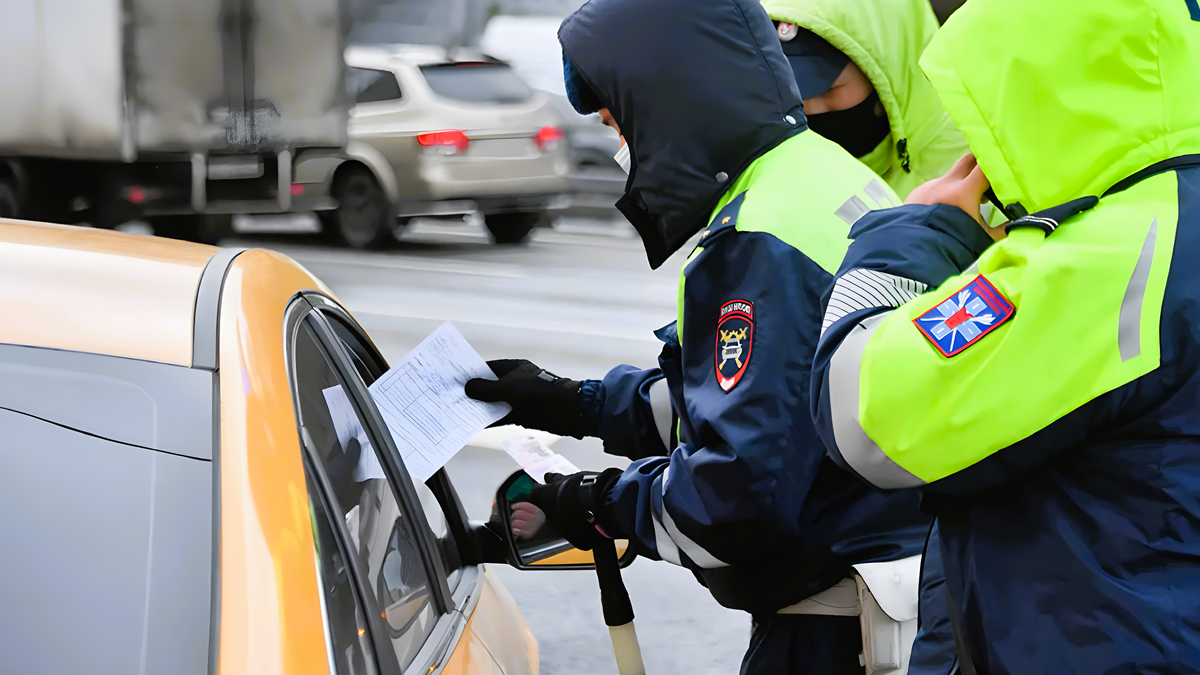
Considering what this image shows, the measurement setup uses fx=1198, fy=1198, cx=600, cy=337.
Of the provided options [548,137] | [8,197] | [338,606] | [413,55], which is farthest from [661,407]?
[8,197]

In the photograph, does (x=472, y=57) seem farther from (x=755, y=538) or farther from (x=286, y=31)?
(x=755, y=538)

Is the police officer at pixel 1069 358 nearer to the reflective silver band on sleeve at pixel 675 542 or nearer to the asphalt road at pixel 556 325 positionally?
the reflective silver band on sleeve at pixel 675 542

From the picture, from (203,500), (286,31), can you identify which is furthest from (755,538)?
(286,31)

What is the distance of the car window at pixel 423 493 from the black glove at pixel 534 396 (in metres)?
0.27

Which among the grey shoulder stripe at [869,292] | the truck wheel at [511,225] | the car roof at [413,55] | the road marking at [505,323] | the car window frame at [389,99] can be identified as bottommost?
the truck wheel at [511,225]

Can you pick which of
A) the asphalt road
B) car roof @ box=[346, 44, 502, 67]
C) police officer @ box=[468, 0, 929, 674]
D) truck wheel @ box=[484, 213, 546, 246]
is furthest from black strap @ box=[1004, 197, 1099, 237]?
truck wheel @ box=[484, 213, 546, 246]

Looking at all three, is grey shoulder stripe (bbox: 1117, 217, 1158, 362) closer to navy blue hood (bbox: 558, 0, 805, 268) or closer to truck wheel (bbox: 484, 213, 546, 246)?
navy blue hood (bbox: 558, 0, 805, 268)

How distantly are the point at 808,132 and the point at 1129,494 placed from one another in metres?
1.04

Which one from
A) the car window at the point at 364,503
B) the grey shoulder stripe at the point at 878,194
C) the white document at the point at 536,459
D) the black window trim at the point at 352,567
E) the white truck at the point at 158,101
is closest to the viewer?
the black window trim at the point at 352,567

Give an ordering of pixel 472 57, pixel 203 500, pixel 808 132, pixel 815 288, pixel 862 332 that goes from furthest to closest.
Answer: pixel 472 57 < pixel 808 132 < pixel 815 288 < pixel 862 332 < pixel 203 500

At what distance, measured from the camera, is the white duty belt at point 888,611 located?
6.20 feet

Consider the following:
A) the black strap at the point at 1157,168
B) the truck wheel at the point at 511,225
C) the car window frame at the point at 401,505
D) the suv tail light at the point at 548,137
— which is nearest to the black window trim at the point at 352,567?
the car window frame at the point at 401,505

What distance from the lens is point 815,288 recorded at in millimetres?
1808

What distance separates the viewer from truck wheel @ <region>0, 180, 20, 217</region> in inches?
461
